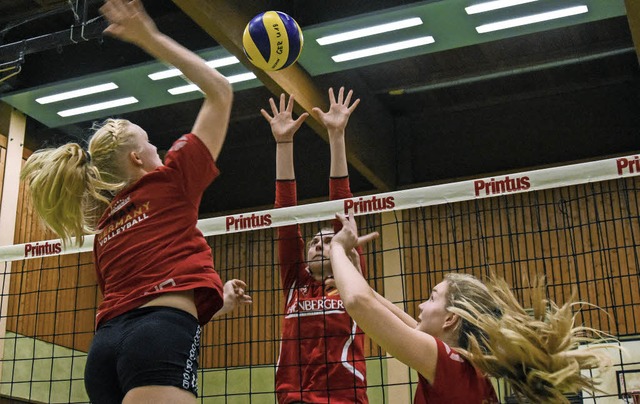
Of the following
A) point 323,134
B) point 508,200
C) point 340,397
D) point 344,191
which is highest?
point 323,134

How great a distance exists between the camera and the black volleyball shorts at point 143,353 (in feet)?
7.52

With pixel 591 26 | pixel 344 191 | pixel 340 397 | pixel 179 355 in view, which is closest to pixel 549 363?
pixel 179 355

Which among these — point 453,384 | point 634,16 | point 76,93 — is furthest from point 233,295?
point 76,93

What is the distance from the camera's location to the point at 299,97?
9500 millimetres

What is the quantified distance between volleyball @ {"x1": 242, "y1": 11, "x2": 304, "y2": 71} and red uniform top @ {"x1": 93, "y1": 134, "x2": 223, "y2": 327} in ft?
12.1

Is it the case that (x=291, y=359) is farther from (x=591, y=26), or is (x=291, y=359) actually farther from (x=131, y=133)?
(x=591, y=26)

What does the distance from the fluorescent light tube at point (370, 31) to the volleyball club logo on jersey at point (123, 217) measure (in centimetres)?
648

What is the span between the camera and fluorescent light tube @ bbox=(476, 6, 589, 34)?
8625mm

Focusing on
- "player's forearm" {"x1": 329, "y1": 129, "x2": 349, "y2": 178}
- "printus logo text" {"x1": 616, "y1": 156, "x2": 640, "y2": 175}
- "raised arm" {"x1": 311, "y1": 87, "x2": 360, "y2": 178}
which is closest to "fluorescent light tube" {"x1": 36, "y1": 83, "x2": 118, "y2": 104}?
"raised arm" {"x1": 311, "y1": 87, "x2": 360, "y2": 178}

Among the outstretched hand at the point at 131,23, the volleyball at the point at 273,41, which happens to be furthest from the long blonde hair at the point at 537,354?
the volleyball at the point at 273,41

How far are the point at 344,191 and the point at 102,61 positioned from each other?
5.85 meters

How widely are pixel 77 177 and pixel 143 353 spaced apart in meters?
0.74

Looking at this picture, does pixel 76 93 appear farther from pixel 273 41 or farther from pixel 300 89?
pixel 273 41

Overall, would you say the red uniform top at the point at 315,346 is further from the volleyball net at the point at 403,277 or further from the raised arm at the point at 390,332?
the volleyball net at the point at 403,277
